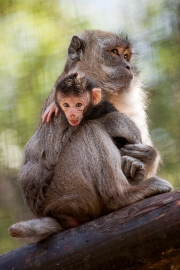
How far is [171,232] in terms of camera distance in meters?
4.79

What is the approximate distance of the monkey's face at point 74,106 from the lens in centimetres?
573

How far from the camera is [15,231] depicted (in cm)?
534

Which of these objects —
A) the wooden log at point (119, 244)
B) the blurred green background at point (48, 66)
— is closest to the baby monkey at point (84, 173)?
the wooden log at point (119, 244)

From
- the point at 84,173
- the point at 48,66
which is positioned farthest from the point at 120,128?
the point at 48,66

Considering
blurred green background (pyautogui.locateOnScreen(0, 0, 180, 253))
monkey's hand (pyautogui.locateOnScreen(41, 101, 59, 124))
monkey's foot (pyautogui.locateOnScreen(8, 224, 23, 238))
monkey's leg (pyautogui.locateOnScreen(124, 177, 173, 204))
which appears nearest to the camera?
monkey's foot (pyautogui.locateOnScreen(8, 224, 23, 238))

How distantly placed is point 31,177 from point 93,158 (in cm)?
75

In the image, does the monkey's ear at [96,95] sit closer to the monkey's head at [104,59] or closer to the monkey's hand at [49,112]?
the monkey's hand at [49,112]

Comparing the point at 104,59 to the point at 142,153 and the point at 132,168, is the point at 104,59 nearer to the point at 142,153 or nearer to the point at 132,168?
the point at 142,153

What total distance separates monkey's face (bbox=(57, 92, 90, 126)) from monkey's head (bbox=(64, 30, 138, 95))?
683 millimetres

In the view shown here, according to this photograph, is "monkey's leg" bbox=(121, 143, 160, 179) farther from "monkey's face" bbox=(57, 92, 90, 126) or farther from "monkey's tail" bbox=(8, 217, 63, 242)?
"monkey's tail" bbox=(8, 217, 63, 242)

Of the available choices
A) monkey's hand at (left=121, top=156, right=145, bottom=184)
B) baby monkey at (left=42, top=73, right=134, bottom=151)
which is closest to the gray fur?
A: monkey's hand at (left=121, top=156, right=145, bottom=184)

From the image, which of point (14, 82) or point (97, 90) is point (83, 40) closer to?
point (97, 90)

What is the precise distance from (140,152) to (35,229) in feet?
4.08

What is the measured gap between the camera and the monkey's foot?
5340 mm
